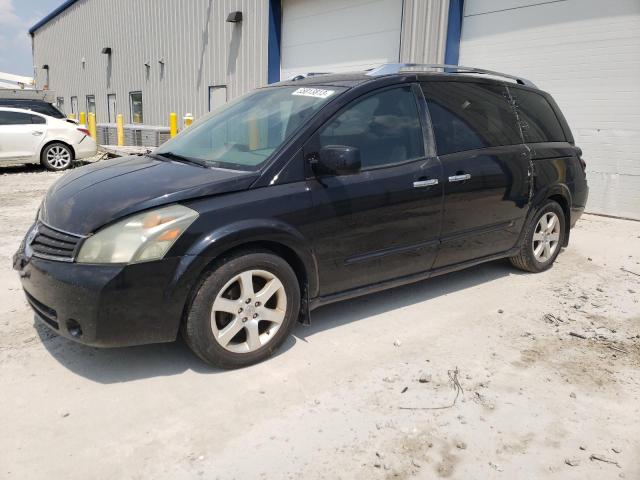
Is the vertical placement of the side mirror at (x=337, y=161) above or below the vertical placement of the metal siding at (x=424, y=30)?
below

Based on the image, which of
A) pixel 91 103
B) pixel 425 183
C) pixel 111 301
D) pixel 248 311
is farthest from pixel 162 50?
pixel 111 301

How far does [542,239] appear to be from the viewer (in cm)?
495

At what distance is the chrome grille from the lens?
2.80m

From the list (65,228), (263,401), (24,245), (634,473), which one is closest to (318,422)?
(263,401)

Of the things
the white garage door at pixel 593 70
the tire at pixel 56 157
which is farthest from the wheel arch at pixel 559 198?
the tire at pixel 56 157

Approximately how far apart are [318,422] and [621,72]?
22.5 ft

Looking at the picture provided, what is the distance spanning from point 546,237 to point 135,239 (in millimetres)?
3795

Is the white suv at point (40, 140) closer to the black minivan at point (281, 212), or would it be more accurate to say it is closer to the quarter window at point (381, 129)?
the black minivan at point (281, 212)

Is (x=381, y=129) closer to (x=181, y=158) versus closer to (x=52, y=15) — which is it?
(x=181, y=158)

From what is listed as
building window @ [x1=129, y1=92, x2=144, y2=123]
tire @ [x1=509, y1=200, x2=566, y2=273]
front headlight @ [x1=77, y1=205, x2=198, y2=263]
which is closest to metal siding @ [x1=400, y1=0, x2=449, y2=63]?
tire @ [x1=509, y1=200, x2=566, y2=273]

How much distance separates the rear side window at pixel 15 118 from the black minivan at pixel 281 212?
9366 millimetres

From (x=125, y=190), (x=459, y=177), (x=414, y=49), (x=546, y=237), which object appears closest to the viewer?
(x=125, y=190)

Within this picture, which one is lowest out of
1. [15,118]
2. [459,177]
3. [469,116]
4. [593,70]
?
[459,177]

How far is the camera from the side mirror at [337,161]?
3.11m
